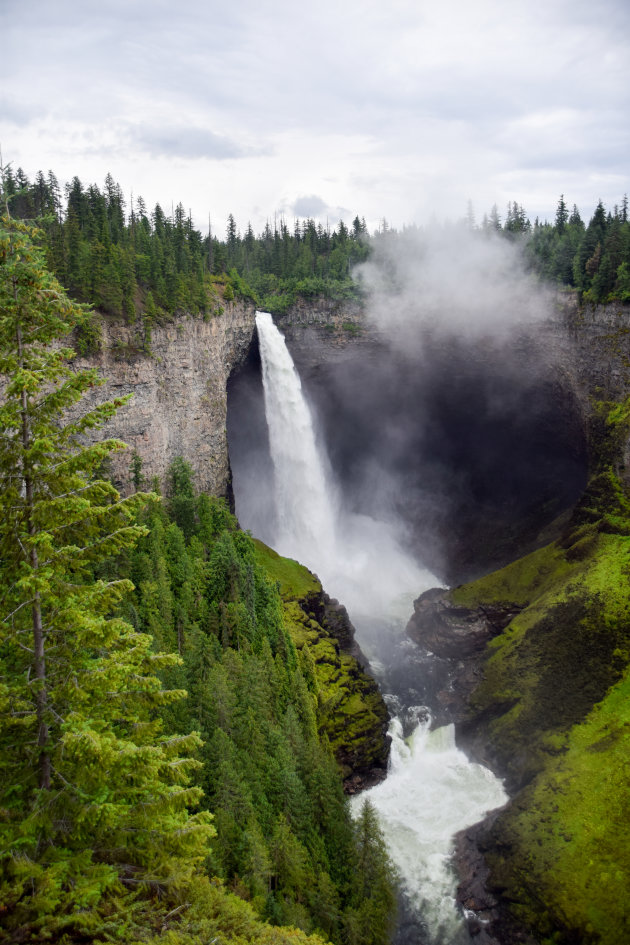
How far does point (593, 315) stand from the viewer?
181 ft

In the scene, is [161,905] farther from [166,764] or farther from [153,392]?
[153,392]

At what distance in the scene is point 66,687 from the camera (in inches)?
354

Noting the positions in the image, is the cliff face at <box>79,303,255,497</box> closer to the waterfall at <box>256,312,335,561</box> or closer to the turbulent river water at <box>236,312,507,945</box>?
the waterfall at <box>256,312,335,561</box>

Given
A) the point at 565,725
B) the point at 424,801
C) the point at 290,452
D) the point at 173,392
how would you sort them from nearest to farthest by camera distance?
the point at 424,801 → the point at 565,725 → the point at 173,392 → the point at 290,452

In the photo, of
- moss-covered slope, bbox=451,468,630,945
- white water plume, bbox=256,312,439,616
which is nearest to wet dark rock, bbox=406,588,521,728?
moss-covered slope, bbox=451,468,630,945

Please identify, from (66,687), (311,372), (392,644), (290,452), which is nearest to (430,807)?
(392,644)

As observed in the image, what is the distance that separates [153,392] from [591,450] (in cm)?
4089

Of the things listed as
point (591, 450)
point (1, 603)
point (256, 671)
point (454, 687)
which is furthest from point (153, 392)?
point (591, 450)

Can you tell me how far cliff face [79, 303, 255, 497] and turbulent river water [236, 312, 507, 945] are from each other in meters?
10.7

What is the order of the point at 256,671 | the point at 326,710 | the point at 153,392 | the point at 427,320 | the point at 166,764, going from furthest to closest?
the point at 427,320 → the point at 153,392 → the point at 326,710 → the point at 256,671 → the point at 166,764

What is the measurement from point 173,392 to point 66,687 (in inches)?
1591

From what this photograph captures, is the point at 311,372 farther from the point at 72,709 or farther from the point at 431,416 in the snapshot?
the point at 72,709

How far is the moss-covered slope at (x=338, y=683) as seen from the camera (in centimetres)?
3616

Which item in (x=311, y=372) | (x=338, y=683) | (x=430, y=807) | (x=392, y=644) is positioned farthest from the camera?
(x=311, y=372)
